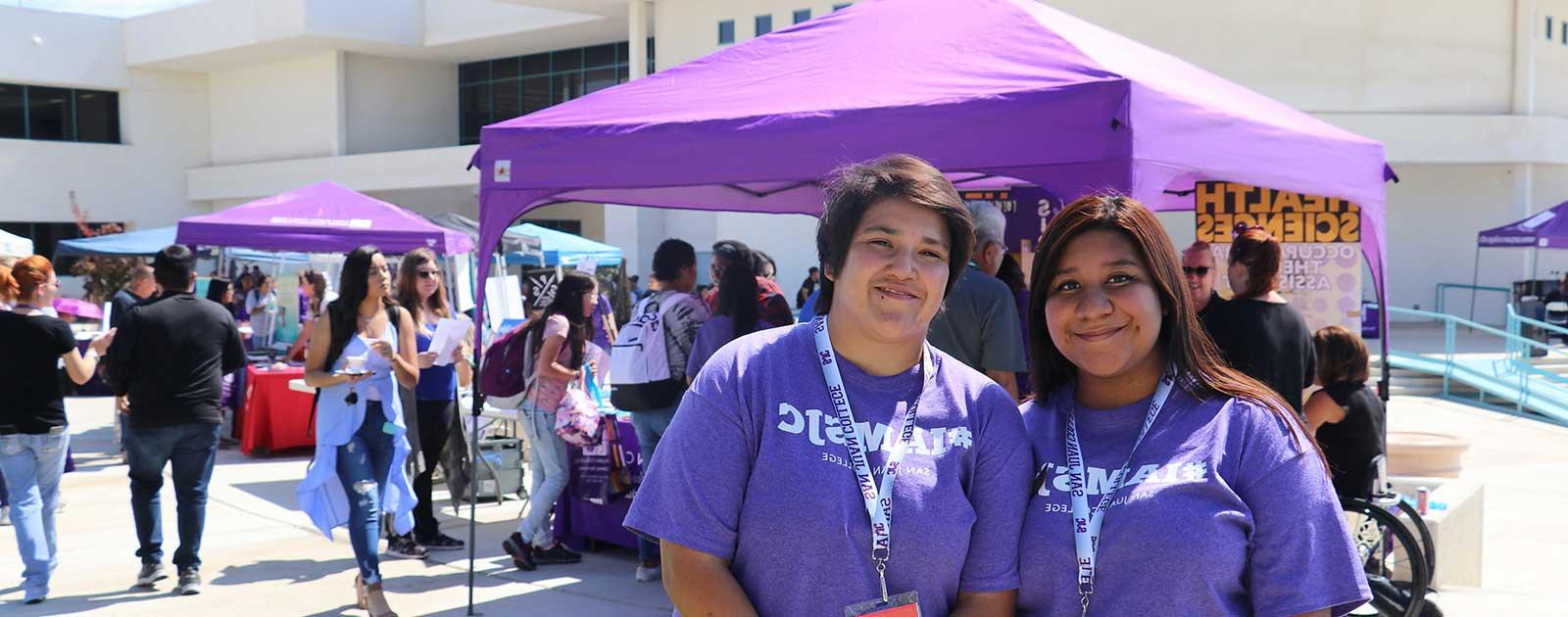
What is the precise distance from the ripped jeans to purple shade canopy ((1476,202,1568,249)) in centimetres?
2039

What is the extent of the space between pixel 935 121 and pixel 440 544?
434 cm

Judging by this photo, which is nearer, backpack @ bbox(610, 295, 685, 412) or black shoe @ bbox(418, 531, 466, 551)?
backpack @ bbox(610, 295, 685, 412)

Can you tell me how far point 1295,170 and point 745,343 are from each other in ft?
15.0

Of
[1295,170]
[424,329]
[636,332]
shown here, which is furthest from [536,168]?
[1295,170]

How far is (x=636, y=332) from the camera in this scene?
646cm

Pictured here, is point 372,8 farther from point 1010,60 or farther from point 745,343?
point 745,343

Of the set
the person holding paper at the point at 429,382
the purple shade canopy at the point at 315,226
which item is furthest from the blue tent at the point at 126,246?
the person holding paper at the point at 429,382

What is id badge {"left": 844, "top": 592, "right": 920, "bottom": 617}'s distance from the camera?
1966 mm

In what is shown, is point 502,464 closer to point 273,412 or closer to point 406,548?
point 406,548

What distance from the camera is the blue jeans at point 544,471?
6984mm

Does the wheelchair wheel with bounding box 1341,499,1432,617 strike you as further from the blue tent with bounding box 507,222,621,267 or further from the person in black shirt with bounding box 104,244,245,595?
the blue tent with bounding box 507,222,621,267

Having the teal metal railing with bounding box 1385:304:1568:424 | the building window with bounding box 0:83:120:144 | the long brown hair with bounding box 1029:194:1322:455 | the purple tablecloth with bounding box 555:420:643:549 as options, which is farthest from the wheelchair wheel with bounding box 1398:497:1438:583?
the building window with bounding box 0:83:120:144

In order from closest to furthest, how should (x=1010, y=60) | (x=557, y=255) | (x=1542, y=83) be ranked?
(x=1010, y=60) < (x=557, y=255) < (x=1542, y=83)

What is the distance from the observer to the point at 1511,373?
1620cm
